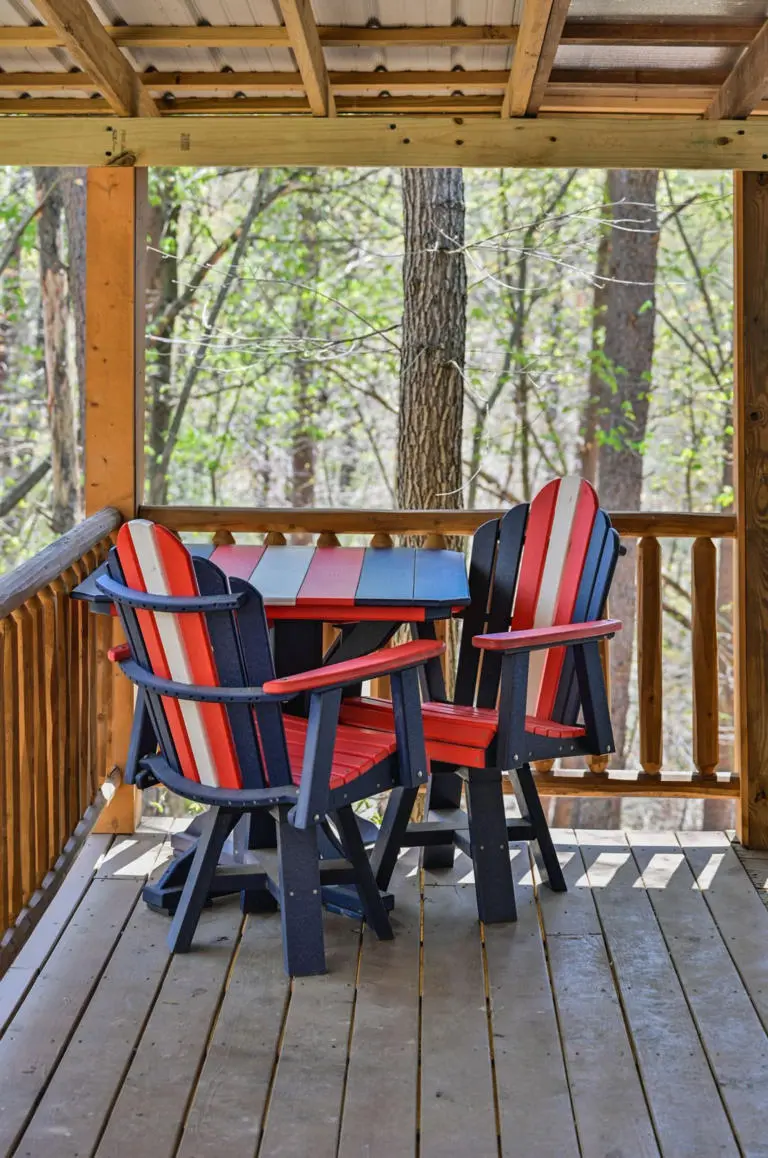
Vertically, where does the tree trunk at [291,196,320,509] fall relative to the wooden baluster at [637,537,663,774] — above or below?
above

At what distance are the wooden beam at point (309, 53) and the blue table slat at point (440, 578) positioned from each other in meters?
1.40

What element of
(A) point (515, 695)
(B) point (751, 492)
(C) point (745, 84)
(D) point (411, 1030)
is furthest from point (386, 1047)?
(C) point (745, 84)

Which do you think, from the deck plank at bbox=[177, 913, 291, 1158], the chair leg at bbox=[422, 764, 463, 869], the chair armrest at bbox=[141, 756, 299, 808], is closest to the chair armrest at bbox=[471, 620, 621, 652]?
the chair armrest at bbox=[141, 756, 299, 808]

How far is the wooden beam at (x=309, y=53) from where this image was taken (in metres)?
3.10

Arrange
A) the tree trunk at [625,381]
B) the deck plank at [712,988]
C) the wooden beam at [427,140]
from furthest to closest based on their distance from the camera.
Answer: the tree trunk at [625,381] → the wooden beam at [427,140] → the deck plank at [712,988]

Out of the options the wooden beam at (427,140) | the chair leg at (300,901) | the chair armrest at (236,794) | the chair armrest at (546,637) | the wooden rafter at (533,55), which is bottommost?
the chair leg at (300,901)

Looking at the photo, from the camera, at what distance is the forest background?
9.81m

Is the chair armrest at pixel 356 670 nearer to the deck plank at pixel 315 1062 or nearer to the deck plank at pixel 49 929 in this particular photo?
the deck plank at pixel 315 1062

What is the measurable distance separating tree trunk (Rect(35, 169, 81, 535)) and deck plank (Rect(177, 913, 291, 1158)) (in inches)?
293

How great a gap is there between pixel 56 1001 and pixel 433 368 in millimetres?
3709

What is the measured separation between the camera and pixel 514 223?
33.1 ft

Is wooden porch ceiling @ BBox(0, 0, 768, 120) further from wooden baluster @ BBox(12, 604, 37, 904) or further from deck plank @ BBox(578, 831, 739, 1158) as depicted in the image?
deck plank @ BBox(578, 831, 739, 1158)

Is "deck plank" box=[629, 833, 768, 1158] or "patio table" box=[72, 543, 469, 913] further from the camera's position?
"patio table" box=[72, 543, 469, 913]

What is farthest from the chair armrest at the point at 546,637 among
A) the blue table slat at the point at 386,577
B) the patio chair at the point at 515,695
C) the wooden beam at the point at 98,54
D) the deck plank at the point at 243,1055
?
the wooden beam at the point at 98,54
